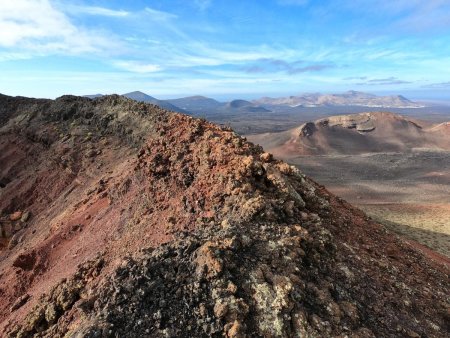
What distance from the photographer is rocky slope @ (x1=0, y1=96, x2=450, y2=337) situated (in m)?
5.75

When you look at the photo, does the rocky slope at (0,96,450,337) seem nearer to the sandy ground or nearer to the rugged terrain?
the sandy ground

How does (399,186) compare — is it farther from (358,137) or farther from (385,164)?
(358,137)

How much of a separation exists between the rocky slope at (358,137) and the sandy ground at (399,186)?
518cm

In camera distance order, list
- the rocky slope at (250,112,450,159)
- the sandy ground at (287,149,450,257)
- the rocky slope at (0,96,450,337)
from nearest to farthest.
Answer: the rocky slope at (0,96,450,337) → the sandy ground at (287,149,450,257) → the rocky slope at (250,112,450,159)

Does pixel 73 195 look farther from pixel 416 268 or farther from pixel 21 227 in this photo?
pixel 416 268

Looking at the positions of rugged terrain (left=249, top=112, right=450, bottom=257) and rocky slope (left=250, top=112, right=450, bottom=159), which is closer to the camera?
rugged terrain (left=249, top=112, right=450, bottom=257)

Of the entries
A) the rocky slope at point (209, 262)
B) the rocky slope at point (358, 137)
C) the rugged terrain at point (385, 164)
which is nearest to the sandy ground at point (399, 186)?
the rugged terrain at point (385, 164)

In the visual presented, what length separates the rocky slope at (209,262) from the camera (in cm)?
575

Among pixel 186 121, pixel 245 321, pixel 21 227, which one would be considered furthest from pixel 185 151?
pixel 21 227

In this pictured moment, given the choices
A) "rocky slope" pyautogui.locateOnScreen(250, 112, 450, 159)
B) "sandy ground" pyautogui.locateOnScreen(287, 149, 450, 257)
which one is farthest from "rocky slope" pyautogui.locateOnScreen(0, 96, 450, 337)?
"rocky slope" pyautogui.locateOnScreen(250, 112, 450, 159)

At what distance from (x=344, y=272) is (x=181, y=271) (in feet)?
10.0

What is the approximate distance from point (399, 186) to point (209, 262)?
46798 mm

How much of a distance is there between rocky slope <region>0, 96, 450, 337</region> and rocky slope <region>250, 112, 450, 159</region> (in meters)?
57.0

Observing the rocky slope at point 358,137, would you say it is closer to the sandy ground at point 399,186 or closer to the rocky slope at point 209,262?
the sandy ground at point 399,186
